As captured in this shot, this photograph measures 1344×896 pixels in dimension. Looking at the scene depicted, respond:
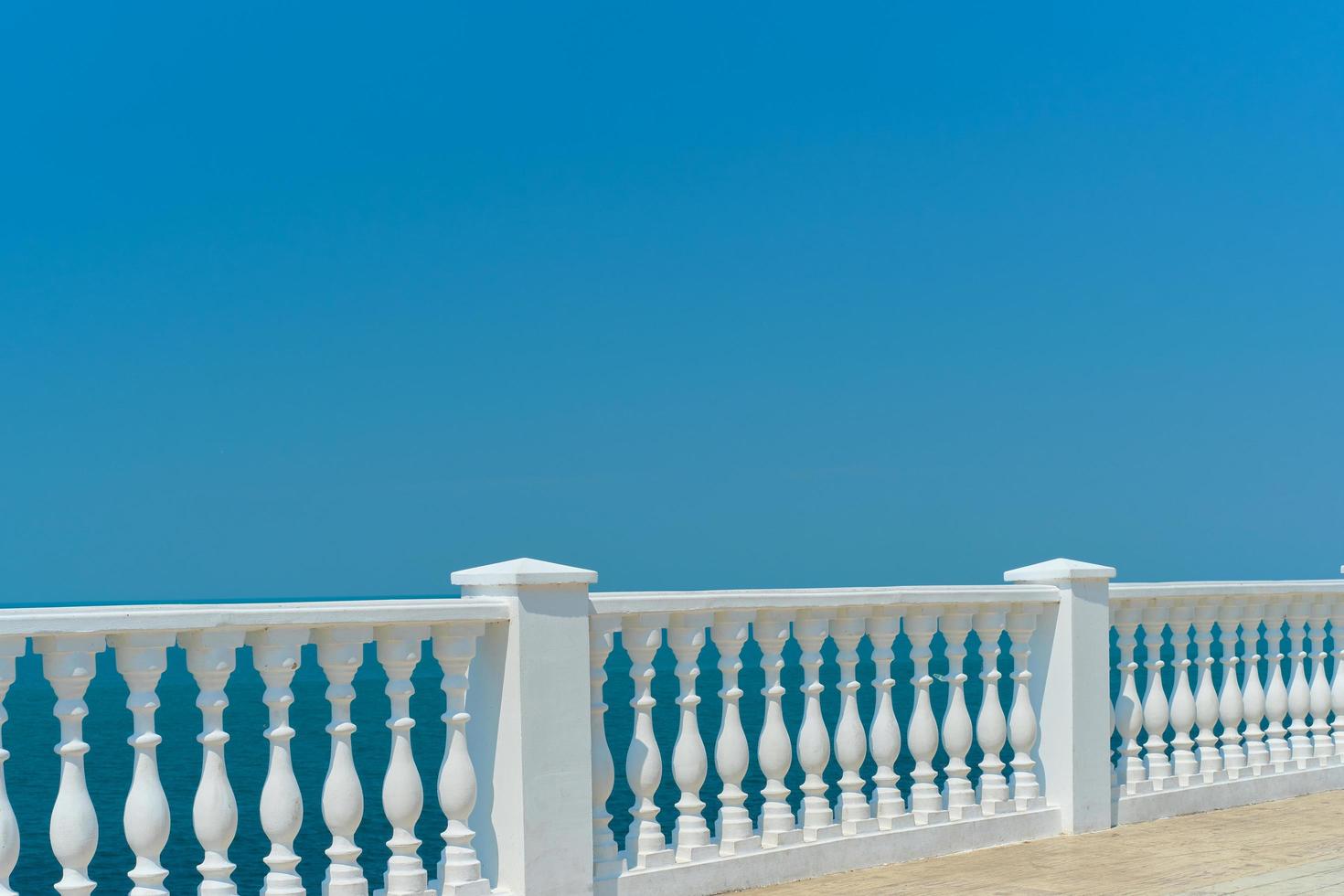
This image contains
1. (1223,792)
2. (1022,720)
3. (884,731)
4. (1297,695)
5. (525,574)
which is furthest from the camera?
(1297,695)

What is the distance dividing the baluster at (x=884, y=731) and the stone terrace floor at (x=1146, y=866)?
0.83ft

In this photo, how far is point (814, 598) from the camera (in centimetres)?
636

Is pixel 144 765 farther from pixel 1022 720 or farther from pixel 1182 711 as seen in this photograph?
pixel 1182 711

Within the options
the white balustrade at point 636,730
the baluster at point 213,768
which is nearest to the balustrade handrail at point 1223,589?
the white balustrade at point 636,730

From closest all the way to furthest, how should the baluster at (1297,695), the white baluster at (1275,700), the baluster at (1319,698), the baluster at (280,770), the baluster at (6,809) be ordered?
the baluster at (6,809)
the baluster at (280,770)
the white baluster at (1275,700)
the baluster at (1297,695)
the baluster at (1319,698)

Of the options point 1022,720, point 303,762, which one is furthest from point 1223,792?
point 303,762

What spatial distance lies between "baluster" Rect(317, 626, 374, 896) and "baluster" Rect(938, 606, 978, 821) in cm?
314

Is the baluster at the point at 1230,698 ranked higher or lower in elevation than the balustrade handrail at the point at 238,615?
lower

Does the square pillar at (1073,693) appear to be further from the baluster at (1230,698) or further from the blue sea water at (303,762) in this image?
the baluster at (1230,698)

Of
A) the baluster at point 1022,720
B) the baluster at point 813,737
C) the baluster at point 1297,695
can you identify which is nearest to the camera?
the baluster at point 813,737

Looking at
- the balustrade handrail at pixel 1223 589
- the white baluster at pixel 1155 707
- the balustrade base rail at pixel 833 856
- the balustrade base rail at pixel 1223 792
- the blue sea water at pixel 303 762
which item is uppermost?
the balustrade handrail at pixel 1223 589

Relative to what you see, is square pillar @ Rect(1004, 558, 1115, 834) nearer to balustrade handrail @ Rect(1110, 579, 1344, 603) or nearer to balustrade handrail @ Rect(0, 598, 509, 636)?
balustrade handrail @ Rect(1110, 579, 1344, 603)

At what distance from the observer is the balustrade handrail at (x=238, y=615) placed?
14.1 ft

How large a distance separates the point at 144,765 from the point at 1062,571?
480 centimetres
